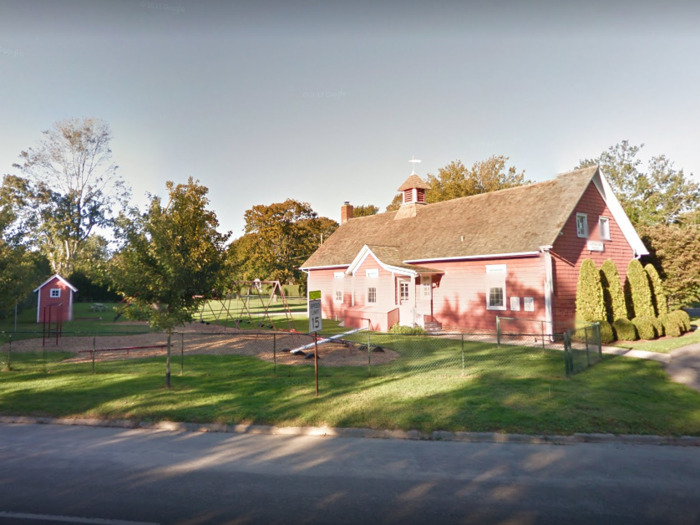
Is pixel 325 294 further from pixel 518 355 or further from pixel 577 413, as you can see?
pixel 577 413

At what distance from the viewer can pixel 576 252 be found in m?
20.7

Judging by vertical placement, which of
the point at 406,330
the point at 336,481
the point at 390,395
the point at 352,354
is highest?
the point at 406,330

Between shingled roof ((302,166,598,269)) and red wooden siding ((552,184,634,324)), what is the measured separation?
78 centimetres

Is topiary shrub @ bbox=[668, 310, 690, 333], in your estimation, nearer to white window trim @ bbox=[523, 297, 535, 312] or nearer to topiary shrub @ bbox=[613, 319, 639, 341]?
topiary shrub @ bbox=[613, 319, 639, 341]

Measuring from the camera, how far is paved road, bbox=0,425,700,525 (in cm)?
520

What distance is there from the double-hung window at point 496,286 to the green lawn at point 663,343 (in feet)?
16.7

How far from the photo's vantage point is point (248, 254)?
171 ft

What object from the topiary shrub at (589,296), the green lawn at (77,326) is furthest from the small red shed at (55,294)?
the topiary shrub at (589,296)

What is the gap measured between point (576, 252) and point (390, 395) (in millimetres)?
15143

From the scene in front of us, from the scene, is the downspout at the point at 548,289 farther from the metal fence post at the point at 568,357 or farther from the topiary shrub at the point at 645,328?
the metal fence post at the point at 568,357

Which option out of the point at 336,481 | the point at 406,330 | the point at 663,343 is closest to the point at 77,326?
the point at 406,330

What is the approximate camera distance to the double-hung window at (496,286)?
20.6 metres

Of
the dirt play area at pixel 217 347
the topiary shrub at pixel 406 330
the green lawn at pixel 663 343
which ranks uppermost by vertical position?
the topiary shrub at pixel 406 330

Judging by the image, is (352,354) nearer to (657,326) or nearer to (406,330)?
(406,330)
